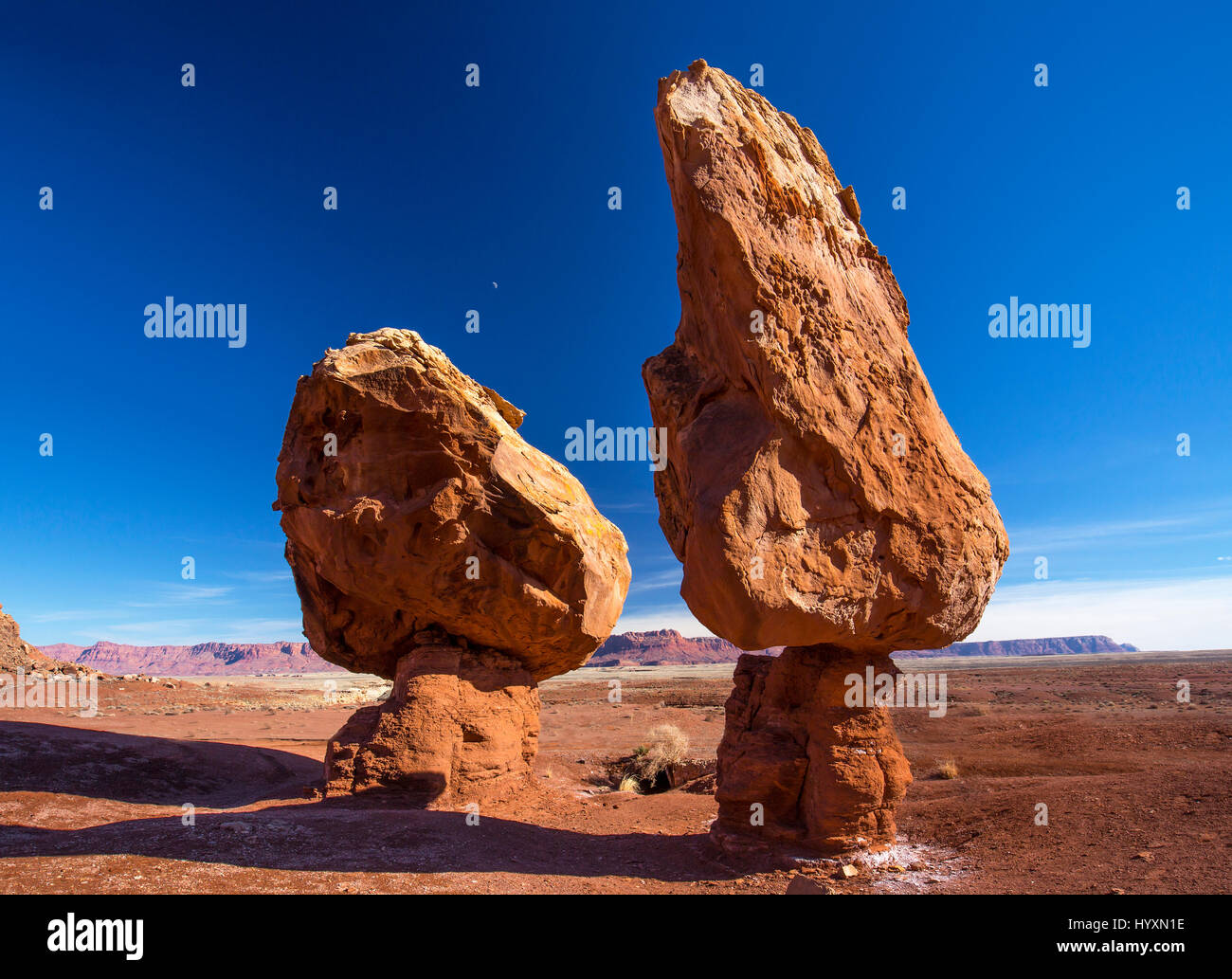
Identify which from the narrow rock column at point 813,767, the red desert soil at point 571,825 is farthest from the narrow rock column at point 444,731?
the narrow rock column at point 813,767

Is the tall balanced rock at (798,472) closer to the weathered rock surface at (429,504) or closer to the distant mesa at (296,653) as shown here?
the weathered rock surface at (429,504)

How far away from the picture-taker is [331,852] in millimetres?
6137

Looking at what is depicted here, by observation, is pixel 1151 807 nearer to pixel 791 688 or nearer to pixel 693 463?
pixel 791 688

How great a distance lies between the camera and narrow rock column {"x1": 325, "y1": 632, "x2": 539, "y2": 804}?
9.02 metres

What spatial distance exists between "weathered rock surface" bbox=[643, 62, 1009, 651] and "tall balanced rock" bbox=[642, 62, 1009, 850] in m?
0.02

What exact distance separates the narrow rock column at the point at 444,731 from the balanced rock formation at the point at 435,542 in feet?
0.08

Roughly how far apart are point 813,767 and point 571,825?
388 cm

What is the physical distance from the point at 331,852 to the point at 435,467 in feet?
17.1

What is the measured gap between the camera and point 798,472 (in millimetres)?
6020

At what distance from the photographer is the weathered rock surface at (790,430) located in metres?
5.73

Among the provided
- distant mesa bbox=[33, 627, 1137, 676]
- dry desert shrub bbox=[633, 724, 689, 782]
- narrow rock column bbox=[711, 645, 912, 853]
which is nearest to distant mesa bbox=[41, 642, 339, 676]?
distant mesa bbox=[33, 627, 1137, 676]

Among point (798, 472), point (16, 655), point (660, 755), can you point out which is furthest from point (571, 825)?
point (16, 655)

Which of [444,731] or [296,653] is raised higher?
[444,731]

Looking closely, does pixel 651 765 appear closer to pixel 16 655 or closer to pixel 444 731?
pixel 444 731
